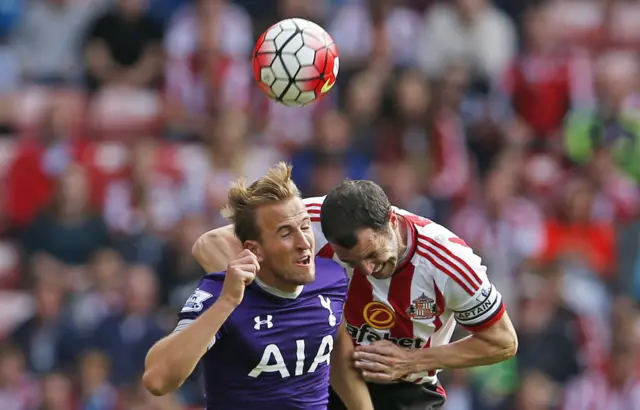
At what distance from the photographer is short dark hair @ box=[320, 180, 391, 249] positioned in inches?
229

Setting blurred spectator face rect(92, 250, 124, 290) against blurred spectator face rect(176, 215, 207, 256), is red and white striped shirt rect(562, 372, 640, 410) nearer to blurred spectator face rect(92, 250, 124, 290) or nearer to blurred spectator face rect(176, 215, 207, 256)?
blurred spectator face rect(176, 215, 207, 256)

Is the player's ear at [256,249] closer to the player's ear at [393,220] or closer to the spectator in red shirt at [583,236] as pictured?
the player's ear at [393,220]

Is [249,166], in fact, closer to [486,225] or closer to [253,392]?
[486,225]

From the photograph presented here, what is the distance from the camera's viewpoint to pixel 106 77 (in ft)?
43.4

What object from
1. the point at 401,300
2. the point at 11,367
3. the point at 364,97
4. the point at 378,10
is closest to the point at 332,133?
the point at 364,97

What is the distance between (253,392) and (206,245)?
1.13 meters

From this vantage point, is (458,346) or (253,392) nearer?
(253,392)

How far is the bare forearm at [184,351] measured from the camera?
17.5ft

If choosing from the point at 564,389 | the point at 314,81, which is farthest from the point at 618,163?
the point at 314,81

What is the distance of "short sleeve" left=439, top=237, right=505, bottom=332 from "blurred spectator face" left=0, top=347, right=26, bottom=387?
19.0ft

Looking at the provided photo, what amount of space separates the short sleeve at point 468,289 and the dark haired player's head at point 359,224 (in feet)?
1.34

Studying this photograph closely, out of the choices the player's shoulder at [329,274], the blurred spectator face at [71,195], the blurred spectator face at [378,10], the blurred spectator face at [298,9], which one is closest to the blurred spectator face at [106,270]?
the blurred spectator face at [71,195]

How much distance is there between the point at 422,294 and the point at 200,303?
1.32 metres

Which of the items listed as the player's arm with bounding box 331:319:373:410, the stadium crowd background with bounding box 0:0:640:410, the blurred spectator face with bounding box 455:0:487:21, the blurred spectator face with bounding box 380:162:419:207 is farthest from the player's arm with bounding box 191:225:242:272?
the blurred spectator face with bounding box 455:0:487:21
